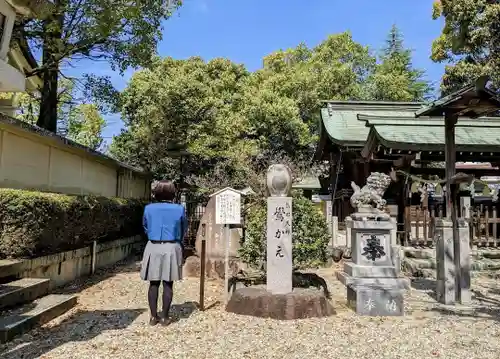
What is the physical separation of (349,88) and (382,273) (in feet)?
74.0

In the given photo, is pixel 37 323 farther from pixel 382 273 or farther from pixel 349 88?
pixel 349 88

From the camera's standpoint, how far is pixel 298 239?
907 cm

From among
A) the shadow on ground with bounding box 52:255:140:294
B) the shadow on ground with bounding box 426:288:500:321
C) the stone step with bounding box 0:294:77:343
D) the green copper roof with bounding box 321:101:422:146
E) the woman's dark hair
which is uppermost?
the green copper roof with bounding box 321:101:422:146

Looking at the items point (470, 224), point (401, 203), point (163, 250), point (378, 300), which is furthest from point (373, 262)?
point (401, 203)

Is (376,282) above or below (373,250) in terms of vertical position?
below

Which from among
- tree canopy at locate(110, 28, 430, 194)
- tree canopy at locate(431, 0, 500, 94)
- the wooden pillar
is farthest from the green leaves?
the wooden pillar

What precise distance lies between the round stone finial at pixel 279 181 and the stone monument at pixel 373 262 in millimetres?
2014

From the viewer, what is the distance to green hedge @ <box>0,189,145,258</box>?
735 cm

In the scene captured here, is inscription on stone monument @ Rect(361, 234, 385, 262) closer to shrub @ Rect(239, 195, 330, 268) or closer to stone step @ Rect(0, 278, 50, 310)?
shrub @ Rect(239, 195, 330, 268)

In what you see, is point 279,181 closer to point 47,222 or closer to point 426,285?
point 47,222

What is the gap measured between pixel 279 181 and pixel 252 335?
7.82 ft

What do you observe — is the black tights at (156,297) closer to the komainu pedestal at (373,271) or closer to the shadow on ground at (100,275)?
the komainu pedestal at (373,271)

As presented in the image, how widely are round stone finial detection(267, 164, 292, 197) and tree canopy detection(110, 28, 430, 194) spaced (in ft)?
32.2

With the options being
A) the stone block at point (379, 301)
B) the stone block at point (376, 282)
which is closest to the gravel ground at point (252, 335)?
the stone block at point (379, 301)
